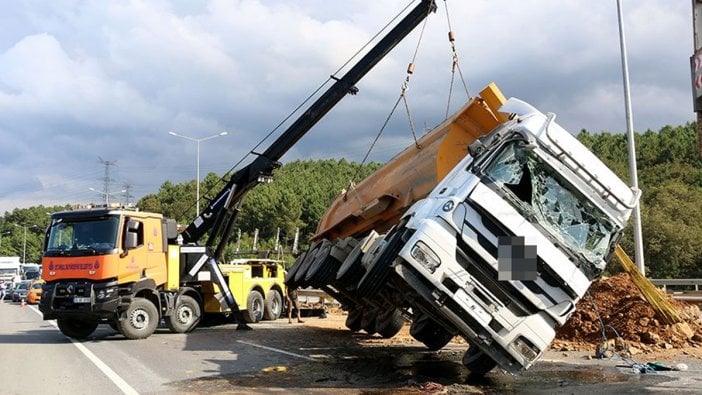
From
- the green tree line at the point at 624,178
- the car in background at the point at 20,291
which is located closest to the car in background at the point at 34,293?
the car in background at the point at 20,291

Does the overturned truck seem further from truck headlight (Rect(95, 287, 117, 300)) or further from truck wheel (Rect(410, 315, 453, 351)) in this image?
truck headlight (Rect(95, 287, 117, 300))

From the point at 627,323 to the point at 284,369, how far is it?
6057 mm

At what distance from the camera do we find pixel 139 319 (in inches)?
521

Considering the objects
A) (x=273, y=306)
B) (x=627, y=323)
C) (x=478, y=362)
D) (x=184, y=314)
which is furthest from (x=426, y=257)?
(x=273, y=306)

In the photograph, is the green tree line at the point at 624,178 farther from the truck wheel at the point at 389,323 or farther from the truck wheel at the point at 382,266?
the truck wheel at the point at 382,266

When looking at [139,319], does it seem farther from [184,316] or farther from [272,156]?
[272,156]

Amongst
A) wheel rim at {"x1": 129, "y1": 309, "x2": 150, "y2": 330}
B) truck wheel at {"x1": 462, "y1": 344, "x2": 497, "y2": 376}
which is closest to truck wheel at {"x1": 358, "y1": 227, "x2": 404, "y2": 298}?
truck wheel at {"x1": 462, "y1": 344, "x2": 497, "y2": 376}

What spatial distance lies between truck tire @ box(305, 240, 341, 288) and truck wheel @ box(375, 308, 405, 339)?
1.68m

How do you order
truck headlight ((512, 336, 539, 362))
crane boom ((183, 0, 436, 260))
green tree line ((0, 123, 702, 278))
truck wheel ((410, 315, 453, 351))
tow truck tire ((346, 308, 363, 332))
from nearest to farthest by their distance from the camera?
truck headlight ((512, 336, 539, 362)) → truck wheel ((410, 315, 453, 351)) → tow truck tire ((346, 308, 363, 332)) → crane boom ((183, 0, 436, 260)) → green tree line ((0, 123, 702, 278))

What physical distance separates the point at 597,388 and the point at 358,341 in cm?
614

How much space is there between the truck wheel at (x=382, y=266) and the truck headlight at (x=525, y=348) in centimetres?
158

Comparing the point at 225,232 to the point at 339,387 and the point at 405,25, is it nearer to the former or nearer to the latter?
the point at 405,25

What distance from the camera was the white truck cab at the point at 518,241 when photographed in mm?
6613

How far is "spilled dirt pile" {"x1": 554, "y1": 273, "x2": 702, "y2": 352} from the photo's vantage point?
10.4 m
